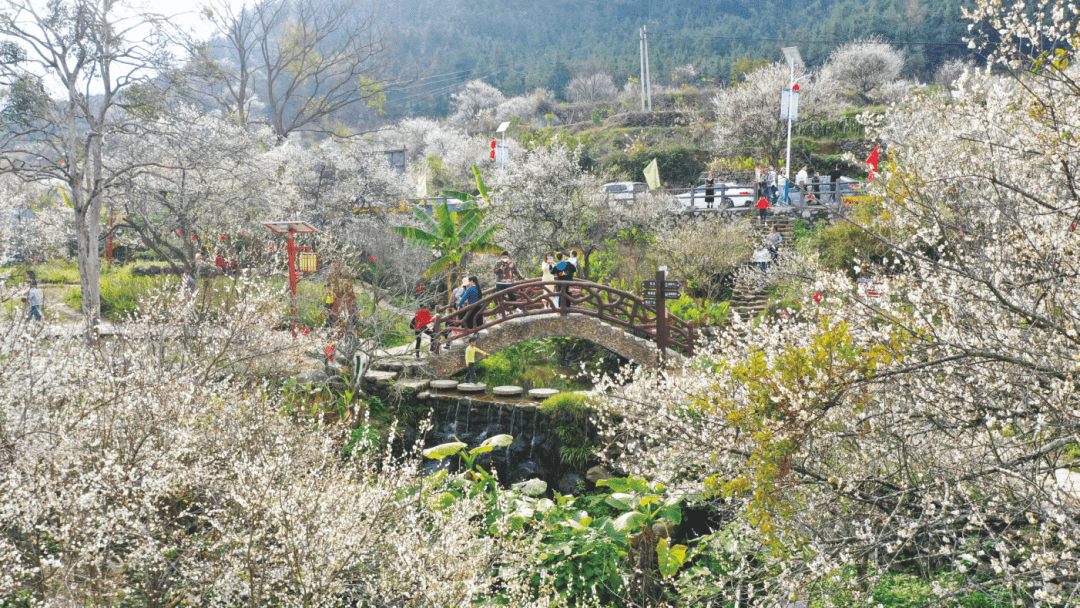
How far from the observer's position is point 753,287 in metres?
16.8

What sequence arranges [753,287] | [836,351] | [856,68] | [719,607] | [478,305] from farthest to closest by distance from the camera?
[856,68], [753,287], [478,305], [719,607], [836,351]

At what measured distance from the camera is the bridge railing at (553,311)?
13.1 metres

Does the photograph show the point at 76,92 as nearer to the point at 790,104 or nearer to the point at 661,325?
the point at 661,325

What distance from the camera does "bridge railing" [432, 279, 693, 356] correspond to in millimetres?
13086

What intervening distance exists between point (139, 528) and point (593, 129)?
39.0m

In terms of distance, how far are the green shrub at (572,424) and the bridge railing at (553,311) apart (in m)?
2.29

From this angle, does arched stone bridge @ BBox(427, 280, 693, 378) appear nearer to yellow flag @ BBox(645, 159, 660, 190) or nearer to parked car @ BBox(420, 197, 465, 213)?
parked car @ BBox(420, 197, 465, 213)

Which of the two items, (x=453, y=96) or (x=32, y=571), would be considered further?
(x=453, y=96)

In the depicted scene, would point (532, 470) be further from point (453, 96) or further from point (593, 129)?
point (453, 96)

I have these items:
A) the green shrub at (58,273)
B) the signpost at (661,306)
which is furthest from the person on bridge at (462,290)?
the green shrub at (58,273)

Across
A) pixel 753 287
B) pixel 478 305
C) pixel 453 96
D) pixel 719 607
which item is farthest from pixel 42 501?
pixel 453 96

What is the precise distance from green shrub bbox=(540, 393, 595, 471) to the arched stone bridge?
80.2 inches

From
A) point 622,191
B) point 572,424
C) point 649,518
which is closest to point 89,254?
point 572,424

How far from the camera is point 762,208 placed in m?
20.4
